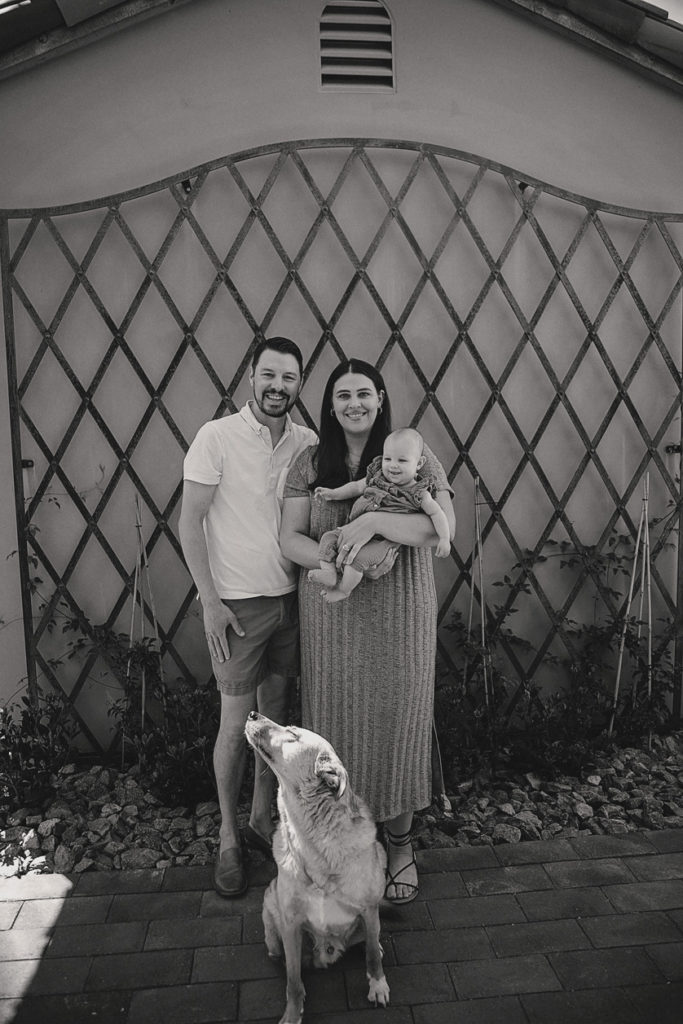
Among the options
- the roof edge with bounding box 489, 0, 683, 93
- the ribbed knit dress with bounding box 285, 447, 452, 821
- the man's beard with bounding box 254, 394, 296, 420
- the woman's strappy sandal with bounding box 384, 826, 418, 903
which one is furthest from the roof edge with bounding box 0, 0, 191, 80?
the woman's strappy sandal with bounding box 384, 826, 418, 903

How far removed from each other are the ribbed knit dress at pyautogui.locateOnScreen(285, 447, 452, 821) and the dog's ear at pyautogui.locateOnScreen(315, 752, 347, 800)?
43 cm

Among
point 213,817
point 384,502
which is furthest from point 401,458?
point 213,817

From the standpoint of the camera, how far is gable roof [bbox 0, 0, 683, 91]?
2672 mm

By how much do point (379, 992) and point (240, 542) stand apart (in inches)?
46.8

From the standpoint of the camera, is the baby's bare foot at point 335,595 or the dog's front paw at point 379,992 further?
the baby's bare foot at point 335,595

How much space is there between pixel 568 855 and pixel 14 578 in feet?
7.45

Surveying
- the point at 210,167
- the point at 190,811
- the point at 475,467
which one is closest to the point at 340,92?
the point at 210,167

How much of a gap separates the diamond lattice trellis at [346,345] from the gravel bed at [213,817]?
0.42 metres

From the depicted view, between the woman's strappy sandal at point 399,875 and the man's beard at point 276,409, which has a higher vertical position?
the man's beard at point 276,409

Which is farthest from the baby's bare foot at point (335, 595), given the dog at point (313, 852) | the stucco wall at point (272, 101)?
the stucco wall at point (272, 101)

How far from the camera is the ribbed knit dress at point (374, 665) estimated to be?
214 centimetres

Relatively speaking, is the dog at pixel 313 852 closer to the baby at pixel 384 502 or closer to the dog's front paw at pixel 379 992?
the dog's front paw at pixel 379 992

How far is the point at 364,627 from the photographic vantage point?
7.03 feet

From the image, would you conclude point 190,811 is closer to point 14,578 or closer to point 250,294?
point 14,578
